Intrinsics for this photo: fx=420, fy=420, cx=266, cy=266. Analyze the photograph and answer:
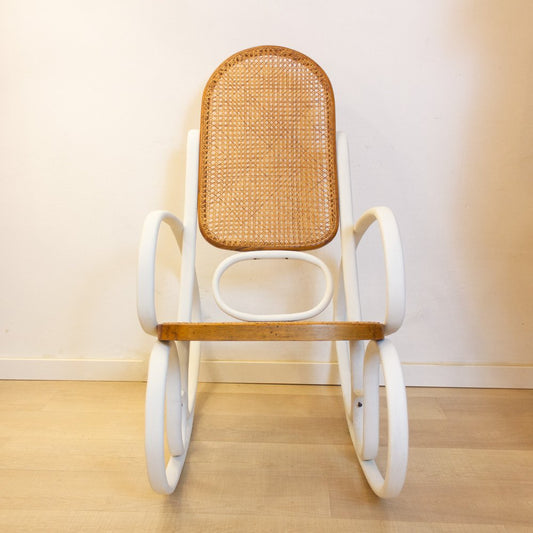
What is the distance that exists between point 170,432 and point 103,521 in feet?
0.59

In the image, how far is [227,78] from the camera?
1.02 meters

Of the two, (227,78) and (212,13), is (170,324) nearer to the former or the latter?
(227,78)

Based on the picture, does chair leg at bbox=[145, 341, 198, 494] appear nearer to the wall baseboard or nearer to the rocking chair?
the rocking chair

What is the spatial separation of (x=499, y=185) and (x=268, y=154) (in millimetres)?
668

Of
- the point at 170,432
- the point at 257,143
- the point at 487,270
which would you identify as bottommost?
the point at 170,432

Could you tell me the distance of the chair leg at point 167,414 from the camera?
71 centimetres

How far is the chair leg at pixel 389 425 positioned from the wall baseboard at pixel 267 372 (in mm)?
353

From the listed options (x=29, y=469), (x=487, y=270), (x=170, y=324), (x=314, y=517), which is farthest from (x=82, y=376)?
(x=487, y=270)

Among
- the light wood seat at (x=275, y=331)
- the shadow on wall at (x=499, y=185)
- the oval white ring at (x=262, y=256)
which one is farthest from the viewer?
the shadow on wall at (x=499, y=185)

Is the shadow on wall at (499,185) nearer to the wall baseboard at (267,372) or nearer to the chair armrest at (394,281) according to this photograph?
the wall baseboard at (267,372)

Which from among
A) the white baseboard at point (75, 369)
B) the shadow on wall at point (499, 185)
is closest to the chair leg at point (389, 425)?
the shadow on wall at point (499, 185)

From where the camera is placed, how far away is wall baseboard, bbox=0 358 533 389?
1.25 metres

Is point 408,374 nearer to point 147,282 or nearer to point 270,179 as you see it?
point 270,179

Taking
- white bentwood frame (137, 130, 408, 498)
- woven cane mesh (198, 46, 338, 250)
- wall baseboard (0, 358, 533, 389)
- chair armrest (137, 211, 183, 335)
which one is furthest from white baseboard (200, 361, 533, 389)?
chair armrest (137, 211, 183, 335)
